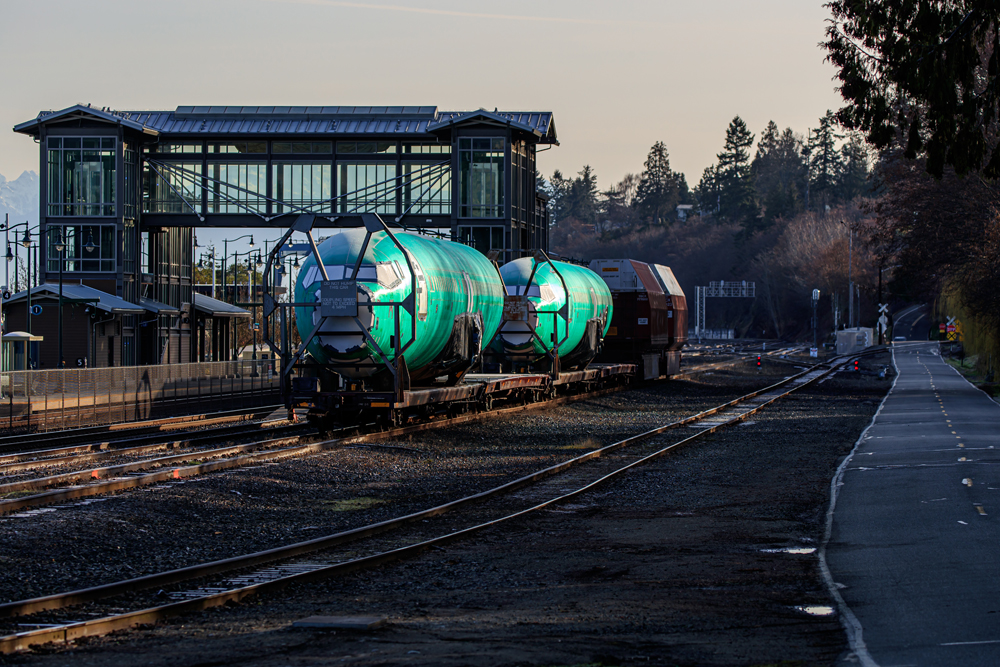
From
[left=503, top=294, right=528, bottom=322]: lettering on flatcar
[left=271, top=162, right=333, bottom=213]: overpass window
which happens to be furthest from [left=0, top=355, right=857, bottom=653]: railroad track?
[left=271, top=162, right=333, bottom=213]: overpass window

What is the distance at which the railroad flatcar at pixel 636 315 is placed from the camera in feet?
133

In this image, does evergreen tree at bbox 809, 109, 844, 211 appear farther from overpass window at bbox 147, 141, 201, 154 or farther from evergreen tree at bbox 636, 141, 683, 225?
overpass window at bbox 147, 141, 201, 154

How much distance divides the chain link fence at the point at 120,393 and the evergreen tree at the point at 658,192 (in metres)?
160

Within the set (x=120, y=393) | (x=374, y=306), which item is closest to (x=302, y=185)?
(x=120, y=393)

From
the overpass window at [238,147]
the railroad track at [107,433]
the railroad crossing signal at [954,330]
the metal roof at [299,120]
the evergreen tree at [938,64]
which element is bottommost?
the railroad track at [107,433]

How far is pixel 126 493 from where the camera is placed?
14828 millimetres

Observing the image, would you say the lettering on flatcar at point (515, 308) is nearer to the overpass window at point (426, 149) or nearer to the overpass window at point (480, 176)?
the overpass window at point (480, 176)

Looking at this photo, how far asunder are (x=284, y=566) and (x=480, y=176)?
45.7 m

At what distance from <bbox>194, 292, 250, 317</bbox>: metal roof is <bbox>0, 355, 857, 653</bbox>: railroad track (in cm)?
4398

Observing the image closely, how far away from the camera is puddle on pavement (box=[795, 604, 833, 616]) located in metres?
8.98

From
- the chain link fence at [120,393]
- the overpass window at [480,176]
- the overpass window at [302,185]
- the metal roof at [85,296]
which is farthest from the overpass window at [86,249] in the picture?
the chain link fence at [120,393]

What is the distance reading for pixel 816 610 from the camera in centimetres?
909

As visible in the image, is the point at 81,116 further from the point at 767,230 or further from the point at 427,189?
the point at 767,230

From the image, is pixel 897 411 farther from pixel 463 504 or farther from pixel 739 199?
pixel 739 199
